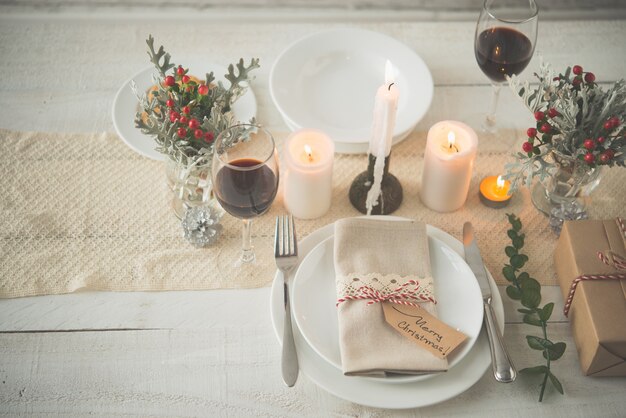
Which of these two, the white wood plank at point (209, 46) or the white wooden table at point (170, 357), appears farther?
the white wood plank at point (209, 46)

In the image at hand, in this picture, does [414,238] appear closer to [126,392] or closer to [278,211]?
[278,211]

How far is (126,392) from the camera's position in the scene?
35.7 inches

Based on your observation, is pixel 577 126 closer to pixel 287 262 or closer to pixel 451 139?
pixel 451 139

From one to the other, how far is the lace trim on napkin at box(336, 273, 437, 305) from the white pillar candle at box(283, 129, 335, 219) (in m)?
0.19

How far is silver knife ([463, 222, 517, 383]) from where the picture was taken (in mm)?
880

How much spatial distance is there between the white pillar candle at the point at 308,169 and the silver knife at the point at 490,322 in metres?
0.26

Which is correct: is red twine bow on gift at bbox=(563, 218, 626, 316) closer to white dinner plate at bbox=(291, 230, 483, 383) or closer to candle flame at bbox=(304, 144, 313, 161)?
white dinner plate at bbox=(291, 230, 483, 383)

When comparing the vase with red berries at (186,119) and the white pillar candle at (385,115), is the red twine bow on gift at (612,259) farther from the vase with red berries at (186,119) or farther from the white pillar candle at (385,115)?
the vase with red berries at (186,119)

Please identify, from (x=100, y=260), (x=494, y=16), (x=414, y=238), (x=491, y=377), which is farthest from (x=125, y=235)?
(x=494, y=16)

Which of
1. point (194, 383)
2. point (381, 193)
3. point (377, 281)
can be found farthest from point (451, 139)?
point (194, 383)

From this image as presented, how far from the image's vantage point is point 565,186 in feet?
3.68

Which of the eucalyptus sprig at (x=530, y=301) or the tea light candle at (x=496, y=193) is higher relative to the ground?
the tea light candle at (x=496, y=193)

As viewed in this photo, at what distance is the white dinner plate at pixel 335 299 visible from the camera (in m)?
0.89

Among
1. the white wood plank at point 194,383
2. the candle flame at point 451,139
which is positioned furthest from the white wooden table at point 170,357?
the candle flame at point 451,139
